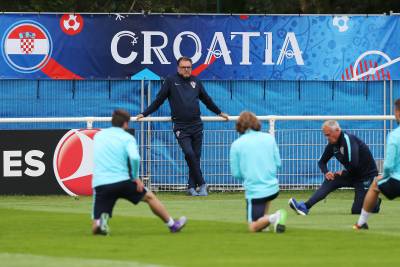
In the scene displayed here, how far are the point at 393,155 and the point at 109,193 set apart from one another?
123 inches

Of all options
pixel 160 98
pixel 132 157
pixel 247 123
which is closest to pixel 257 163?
pixel 247 123

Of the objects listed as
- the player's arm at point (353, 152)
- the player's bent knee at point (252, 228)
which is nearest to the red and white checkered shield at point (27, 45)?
the player's arm at point (353, 152)

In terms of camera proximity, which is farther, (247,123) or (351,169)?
(351,169)

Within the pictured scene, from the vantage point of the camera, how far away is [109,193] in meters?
14.5

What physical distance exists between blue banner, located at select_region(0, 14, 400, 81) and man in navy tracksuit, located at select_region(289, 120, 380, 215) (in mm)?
5600

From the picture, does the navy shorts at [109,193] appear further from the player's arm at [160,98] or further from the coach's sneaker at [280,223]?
the player's arm at [160,98]

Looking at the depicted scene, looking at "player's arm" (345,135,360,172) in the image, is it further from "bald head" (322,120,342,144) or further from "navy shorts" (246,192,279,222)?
"navy shorts" (246,192,279,222)

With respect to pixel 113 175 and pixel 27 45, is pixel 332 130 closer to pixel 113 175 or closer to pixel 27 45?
pixel 113 175

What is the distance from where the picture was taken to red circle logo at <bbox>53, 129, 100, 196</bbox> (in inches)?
829

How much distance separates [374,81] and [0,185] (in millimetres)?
6628

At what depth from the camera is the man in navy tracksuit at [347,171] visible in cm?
1759

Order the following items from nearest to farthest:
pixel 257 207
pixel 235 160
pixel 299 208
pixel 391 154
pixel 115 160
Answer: pixel 115 160 → pixel 391 154 → pixel 257 207 → pixel 235 160 → pixel 299 208

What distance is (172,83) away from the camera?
21062 mm

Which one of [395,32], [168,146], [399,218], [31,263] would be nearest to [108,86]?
[168,146]
